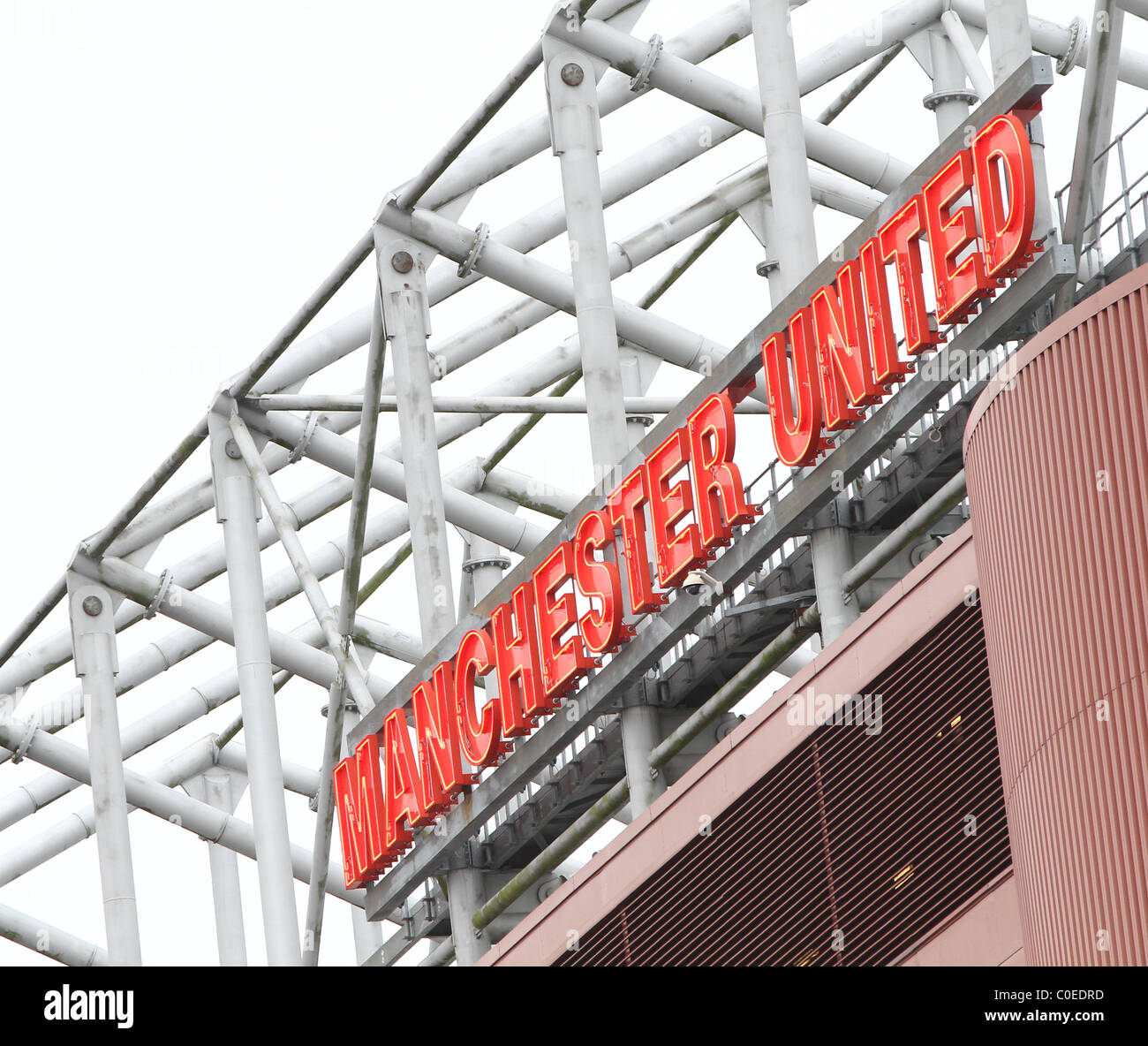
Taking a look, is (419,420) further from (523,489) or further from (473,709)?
(523,489)

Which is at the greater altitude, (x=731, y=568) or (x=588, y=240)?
(x=588, y=240)

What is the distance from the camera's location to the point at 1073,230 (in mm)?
18781

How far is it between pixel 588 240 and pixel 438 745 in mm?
6265

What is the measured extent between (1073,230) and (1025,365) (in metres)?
5.96

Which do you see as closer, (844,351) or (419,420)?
(844,351)

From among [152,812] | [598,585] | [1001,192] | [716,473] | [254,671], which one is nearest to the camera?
[1001,192]

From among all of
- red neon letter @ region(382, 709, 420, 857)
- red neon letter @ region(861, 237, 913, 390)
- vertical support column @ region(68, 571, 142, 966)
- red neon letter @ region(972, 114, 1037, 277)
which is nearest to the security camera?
red neon letter @ region(861, 237, 913, 390)

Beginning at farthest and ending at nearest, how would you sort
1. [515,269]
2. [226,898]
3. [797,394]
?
[226,898]
[515,269]
[797,394]

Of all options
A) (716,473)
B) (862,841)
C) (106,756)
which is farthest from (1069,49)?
(106,756)

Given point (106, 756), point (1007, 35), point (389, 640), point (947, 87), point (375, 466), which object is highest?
point (947, 87)

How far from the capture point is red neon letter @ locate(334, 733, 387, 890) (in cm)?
2966

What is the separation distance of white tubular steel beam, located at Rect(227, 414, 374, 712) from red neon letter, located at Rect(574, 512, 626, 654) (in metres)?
5.32

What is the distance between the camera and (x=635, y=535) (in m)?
24.9
